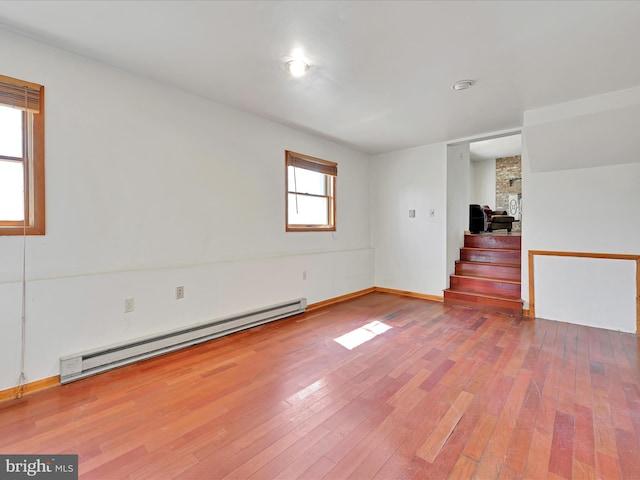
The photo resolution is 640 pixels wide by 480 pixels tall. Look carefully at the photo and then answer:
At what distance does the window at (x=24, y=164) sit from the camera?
6.97ft

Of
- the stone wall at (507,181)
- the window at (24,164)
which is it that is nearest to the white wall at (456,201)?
the stone wall at (507,181)

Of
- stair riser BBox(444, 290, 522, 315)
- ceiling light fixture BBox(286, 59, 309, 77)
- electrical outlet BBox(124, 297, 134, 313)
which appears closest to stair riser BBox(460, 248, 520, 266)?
stair riser BBox(444, 290, 522, 315)

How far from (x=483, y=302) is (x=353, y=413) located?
3.26 metres

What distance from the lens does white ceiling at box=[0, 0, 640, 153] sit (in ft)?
6.07

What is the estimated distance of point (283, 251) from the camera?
157 inches

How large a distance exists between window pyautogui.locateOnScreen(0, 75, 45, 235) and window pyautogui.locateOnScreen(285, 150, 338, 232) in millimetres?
2444

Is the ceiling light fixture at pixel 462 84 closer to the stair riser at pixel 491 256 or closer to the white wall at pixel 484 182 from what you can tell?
the stair riser at pixel 491 256

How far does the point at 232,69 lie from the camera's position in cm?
254

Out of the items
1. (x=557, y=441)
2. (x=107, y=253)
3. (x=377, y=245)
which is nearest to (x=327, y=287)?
(x=377, y=245)

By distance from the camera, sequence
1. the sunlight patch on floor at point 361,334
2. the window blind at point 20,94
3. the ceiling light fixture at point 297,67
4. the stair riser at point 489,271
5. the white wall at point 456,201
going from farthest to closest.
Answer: the white wall at point 456,201, the stair riser at point 489,271, the sunlight patch on floor at point 361,334, the ceiling light fixture at point 297,67, the window blind at point 20,94

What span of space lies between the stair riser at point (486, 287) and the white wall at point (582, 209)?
26 centimetres

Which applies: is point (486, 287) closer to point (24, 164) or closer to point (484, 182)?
point (24, 164)

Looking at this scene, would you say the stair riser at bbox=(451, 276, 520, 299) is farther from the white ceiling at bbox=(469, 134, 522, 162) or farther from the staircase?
the white ceiling at bbox=(469, 134, 522, 162)

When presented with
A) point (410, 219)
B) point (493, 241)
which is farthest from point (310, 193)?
point (493, 241)
